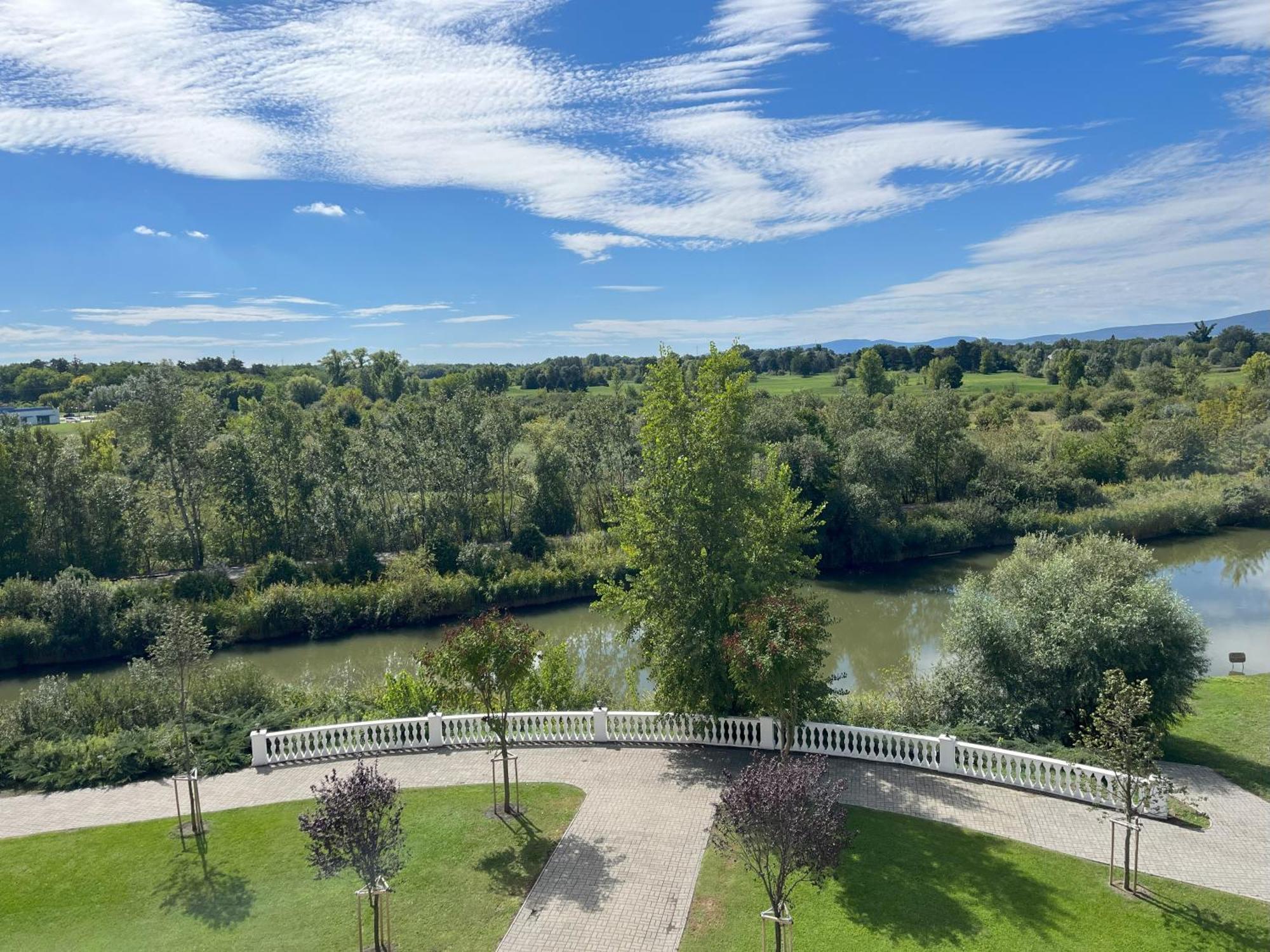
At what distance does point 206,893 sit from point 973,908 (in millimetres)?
10490

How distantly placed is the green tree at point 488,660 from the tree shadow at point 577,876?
1.61m

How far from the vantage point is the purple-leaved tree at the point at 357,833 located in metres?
8.62

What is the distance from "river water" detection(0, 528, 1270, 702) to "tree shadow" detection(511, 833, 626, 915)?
1100 cm

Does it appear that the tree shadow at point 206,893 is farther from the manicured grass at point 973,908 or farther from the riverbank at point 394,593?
the riverbank at point 394,593

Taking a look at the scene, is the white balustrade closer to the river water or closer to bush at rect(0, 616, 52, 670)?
the river water

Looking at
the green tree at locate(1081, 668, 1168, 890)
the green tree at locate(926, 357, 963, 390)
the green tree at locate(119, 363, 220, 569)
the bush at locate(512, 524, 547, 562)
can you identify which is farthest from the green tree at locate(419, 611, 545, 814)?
the green tree at locate(926, 357, 963, 390)

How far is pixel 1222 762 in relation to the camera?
47.2 ft

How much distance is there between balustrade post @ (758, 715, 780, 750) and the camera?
14820mm

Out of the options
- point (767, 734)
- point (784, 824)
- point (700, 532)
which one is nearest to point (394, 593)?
point (700, 532)

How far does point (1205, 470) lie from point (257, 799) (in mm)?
54100

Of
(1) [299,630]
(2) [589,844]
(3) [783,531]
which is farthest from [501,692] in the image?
(1) [299,630]

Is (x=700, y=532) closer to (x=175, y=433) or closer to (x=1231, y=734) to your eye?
(x=1231, y=734)

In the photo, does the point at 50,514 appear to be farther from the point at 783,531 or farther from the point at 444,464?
the point at 783,531

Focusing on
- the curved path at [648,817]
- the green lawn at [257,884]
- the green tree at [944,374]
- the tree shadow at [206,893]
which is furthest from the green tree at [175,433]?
the green tree at [944,374]
